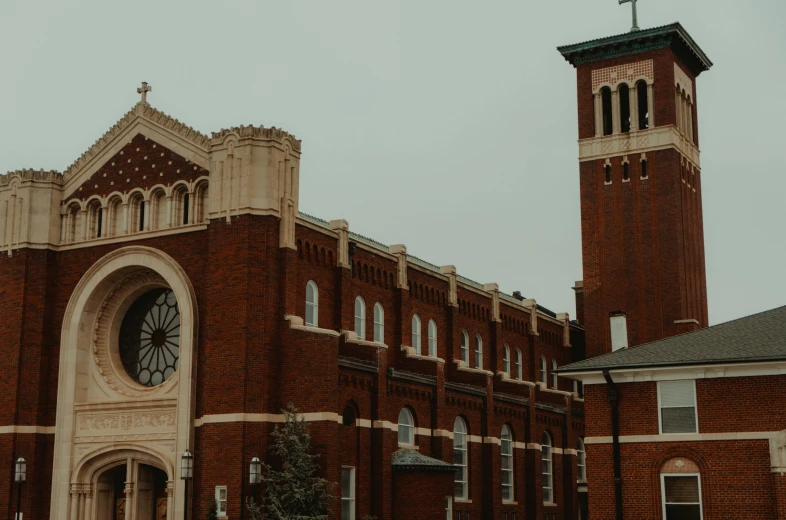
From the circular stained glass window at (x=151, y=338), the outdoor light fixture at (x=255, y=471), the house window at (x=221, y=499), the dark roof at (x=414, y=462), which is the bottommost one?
the house window at (x=221, y=499)

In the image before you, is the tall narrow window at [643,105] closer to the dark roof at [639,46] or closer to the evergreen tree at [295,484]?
the dark roof at [639,46]

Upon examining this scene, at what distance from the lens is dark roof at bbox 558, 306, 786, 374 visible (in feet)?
107

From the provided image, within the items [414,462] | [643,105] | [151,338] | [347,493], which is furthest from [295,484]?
[643,105]

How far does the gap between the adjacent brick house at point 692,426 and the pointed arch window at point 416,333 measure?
19.8m

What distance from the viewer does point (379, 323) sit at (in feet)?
170

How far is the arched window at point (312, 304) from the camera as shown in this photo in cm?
A: 4578

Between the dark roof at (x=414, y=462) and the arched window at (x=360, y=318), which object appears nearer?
the dark roof at (x=414, y=462)

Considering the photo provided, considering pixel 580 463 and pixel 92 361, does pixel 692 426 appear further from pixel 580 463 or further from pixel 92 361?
pixel 580 463

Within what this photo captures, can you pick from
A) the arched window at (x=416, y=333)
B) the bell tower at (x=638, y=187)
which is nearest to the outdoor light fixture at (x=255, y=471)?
the arched window at (x=416, y=333)

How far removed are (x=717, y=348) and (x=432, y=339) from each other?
2412 cm

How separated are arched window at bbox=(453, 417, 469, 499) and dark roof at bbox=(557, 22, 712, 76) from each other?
27506mm

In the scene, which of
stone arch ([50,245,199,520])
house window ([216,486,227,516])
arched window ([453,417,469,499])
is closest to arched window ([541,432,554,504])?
arched window ([453,417,469,499])

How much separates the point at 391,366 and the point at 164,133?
1479 centimetres

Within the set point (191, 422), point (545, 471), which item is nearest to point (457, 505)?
point (545, 471)
